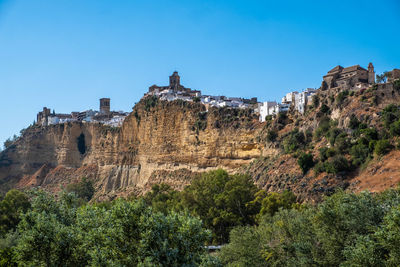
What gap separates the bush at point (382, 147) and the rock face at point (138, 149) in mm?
14468

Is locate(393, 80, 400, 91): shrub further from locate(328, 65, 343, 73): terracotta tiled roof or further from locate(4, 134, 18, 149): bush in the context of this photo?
locate(4, 134, 18, 149): bush

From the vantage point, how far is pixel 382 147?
107ft

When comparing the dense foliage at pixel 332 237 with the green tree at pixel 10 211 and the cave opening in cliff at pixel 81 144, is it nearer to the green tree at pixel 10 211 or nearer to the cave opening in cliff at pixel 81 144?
the green tree at pixel 10 211

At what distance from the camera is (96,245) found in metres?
15.9

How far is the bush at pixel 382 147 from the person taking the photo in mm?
32625

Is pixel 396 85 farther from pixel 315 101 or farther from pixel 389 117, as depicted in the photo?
pixel 315 101

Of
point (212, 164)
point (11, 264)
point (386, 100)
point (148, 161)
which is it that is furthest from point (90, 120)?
point (11, 264)

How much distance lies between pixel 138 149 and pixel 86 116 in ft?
86.0

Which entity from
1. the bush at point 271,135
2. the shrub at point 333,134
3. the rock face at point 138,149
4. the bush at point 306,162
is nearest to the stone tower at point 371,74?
the shrub at point 333,134

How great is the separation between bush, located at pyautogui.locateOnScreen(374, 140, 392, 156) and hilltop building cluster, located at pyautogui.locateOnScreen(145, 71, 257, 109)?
22579mm

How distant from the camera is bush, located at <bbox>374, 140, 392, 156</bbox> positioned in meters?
32.6

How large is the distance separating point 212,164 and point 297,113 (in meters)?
11.7

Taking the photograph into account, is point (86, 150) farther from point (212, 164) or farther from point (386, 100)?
point (386, 100)

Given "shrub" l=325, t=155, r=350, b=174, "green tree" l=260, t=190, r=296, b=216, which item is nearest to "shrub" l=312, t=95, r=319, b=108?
"shrub" l=325, t=155, r=350, b=174
